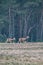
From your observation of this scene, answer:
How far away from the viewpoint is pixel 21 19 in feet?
96.3

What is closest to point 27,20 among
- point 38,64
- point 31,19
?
point 31,19

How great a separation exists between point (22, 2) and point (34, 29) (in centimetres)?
306

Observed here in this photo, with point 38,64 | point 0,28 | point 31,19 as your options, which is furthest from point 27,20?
point 38,64

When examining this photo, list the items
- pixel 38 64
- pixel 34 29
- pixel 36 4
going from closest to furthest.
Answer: pixel 38 64 < pixel 36 4 < pixel 34 29

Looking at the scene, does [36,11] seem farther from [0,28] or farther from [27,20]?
[0,28]

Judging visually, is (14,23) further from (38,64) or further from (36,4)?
(38,64)

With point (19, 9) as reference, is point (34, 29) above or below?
below

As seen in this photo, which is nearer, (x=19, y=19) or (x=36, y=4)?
(x=36, y=4)

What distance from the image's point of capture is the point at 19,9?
28703 millimetres

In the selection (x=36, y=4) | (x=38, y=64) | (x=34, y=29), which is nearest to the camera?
(x=38, y=64)

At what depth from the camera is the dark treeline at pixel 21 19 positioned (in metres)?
28.1

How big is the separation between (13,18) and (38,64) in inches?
752

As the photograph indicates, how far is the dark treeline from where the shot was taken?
92.3ft

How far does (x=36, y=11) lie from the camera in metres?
28.8
